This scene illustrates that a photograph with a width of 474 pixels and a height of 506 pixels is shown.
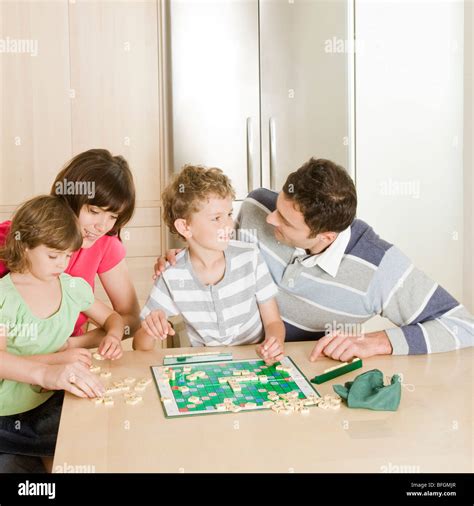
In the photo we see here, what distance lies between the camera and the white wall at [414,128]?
125 inches

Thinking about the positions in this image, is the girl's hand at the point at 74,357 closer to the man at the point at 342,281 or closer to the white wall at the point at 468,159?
the man at the point at 342,281

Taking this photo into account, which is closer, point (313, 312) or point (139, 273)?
point (313, 312)

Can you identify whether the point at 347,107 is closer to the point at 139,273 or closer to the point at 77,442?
the point at 139,273

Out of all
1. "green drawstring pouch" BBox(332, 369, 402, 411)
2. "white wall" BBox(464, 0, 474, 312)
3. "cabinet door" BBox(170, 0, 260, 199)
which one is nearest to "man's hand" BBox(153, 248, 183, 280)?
"green drawstring pouch" BBox(332, 369, 402, 411)

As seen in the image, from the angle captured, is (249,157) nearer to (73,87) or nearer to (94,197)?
(73,87)

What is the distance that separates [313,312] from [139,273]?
1.66m

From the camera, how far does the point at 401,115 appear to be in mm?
3219

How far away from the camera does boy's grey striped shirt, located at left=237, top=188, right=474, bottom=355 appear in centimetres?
179

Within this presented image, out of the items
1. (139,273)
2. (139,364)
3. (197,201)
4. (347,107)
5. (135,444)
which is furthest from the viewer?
(139,273)

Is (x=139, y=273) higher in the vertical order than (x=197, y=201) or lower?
lower

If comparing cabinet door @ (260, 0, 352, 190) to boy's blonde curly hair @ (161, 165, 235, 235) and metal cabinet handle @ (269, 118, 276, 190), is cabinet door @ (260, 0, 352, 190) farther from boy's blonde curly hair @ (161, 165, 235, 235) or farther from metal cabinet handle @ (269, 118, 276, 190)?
boy's blonde curly hair @ (161, 165, 235, 235)

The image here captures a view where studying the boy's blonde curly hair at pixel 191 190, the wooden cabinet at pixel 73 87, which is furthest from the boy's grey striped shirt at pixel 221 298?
the wooden cabinet at pixel 73 87
